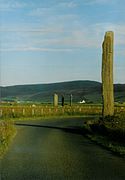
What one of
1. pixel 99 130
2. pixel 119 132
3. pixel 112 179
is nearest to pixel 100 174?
pixel 112 179

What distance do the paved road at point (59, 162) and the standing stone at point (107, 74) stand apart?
10881 mm

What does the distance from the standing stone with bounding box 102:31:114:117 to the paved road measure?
10.9 m

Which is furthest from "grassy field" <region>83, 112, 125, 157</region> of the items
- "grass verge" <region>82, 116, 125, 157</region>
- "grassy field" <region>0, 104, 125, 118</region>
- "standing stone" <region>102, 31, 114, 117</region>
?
"grassy field" <region>0, 104, 125, 118</region>

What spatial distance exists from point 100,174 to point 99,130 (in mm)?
13202

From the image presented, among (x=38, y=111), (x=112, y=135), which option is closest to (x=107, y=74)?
(x=112, y=135)

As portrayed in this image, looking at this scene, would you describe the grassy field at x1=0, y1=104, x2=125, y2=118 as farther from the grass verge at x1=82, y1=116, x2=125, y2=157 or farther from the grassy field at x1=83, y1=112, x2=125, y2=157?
the grass verge at x1=82, y1=116, x2=125, y2=157

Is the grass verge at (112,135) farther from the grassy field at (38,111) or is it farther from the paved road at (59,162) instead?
the grassy field at (38,111)

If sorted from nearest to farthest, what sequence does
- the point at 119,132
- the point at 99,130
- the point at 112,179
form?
the point at 112,179
the point at 119,132
the point at 99,130

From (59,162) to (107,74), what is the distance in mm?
16361

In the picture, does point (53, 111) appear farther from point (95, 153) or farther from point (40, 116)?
point (95, 153)

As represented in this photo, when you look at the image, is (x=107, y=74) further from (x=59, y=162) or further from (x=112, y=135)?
(x=59, y=162)

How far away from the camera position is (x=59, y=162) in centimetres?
1456

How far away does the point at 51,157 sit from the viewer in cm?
1577

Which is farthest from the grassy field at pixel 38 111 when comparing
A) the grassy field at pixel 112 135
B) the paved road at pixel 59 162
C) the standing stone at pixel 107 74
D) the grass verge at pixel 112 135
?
the paved road at pixel 59 162
